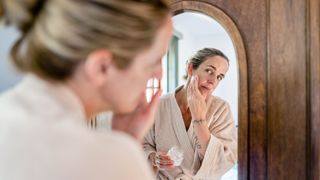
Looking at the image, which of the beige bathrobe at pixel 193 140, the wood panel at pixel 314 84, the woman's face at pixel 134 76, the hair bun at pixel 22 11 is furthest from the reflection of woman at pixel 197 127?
the hair bun at pixel 22 11

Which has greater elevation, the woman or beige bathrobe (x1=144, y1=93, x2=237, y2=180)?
the woman

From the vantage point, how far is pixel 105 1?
421mm

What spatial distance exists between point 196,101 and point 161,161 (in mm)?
166

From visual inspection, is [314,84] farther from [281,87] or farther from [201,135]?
[201,135]

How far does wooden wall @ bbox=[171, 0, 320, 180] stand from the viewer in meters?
0.71

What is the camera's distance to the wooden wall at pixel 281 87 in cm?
71

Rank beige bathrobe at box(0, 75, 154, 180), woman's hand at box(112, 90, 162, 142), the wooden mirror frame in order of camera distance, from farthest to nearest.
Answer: the wooden mirror frame
woman's hand at box(112, 90, 162, 142)
beige bathrobe at box(0, 75, 154, 180)

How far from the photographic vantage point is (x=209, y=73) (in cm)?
83

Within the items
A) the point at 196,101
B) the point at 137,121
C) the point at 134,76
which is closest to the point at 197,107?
the point at 196,101

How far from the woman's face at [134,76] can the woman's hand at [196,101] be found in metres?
0.35

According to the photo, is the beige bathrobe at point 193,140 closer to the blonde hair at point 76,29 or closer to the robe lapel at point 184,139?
the robe lapel at point 184,139

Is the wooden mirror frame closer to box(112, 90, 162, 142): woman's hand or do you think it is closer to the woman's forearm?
the woman's forearm

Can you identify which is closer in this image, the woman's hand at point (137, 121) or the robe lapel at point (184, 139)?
the woman's hand at point (137, 121)

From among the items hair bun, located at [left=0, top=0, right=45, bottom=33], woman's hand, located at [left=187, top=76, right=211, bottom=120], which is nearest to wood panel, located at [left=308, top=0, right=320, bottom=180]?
woman's hand, located at [left=187, top=76, right=211, bottom=120]
